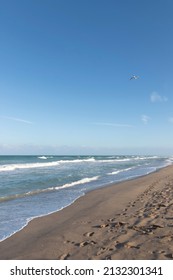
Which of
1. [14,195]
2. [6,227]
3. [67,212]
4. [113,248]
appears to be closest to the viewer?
[113,248]

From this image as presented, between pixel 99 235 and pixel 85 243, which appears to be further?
pixel 99 235

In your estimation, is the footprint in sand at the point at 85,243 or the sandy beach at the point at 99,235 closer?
the sandy beach at the point at 99,235

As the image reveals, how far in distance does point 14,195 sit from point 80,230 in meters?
6.59

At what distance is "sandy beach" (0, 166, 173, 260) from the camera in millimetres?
5246

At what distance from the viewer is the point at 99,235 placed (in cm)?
645

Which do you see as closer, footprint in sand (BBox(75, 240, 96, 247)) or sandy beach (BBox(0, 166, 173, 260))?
sandy beach (BBox(0, 166, 173, 260))

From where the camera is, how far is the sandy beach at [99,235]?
525 cm
